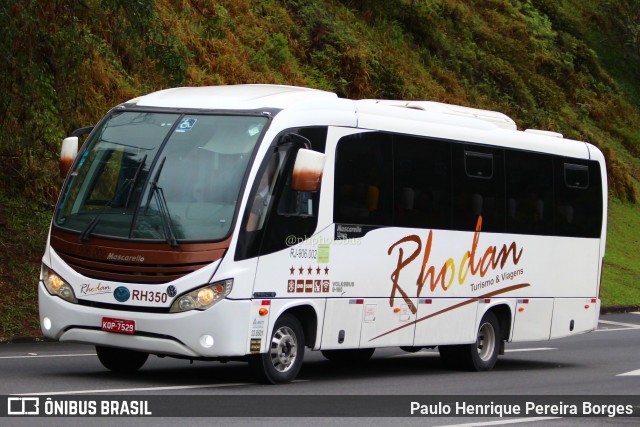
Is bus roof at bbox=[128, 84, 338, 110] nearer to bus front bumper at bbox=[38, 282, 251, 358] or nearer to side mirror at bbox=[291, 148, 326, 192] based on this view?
side mirror at bbox=[291, 148, 326, 192]

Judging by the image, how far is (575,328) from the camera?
760 inches

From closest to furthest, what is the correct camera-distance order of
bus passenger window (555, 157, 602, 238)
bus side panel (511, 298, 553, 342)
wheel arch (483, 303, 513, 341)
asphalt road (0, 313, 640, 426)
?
asphalt road (0, 313, 640, 426) < wheel arch (483, 303, 513, 341) < bus side panel (511, 298, 553, 342) < bus passenger window (555, 157, 602, 238)

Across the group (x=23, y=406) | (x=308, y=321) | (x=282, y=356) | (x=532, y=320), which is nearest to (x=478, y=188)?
(x=532, y=320)

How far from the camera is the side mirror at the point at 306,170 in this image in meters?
13.4

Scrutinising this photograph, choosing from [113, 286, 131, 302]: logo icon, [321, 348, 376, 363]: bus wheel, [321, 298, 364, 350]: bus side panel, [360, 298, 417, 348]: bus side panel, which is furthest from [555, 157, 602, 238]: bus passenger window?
[113, 286, 131, 302]: logo icon

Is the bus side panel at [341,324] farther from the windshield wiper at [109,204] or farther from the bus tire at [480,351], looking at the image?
the bus tire at [480,351]

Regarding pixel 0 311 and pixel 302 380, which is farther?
pixel 0 311

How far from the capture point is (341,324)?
14625 millimetres

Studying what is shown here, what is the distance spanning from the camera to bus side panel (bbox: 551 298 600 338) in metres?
18.9

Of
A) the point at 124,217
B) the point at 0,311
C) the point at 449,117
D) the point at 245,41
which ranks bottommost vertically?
the point at 0,311

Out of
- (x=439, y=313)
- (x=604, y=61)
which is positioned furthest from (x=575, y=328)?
(x=604, y=61)

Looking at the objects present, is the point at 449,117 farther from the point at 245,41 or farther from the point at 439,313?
the point at 245,41

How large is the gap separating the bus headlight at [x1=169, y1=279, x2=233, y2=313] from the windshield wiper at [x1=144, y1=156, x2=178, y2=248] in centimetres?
52

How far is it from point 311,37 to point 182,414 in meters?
26.0
